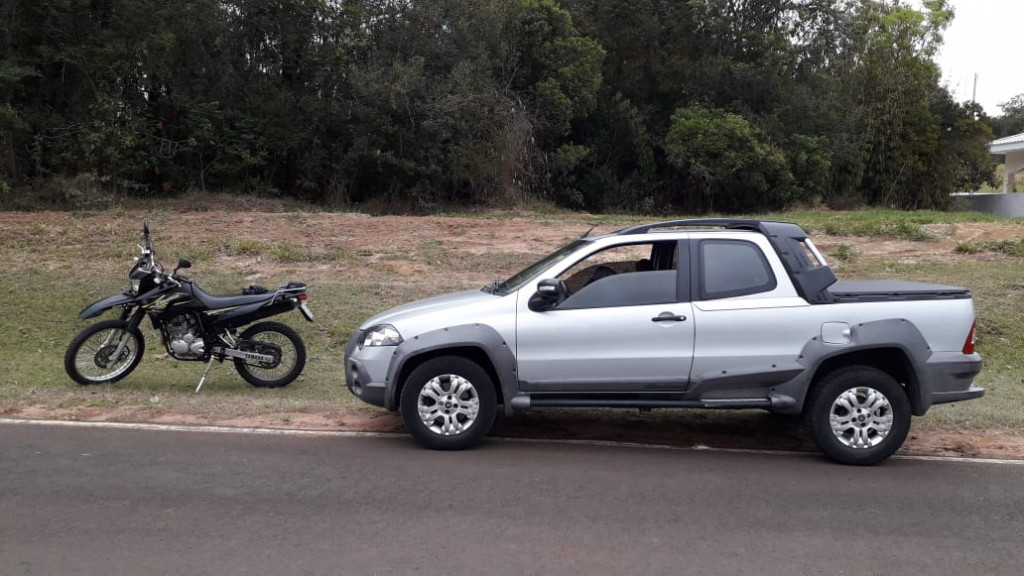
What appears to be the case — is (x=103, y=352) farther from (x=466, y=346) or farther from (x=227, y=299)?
(x=466, y=346)

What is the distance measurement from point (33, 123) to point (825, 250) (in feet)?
59.6

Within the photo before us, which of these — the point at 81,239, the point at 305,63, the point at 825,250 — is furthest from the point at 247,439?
the point at 305,63

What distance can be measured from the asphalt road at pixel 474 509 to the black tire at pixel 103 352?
209cm

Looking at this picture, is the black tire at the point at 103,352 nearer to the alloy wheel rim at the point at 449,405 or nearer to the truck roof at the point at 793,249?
the alloy wheel rim at the point at 449,405

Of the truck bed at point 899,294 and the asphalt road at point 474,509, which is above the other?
the truck bed at point 899,294

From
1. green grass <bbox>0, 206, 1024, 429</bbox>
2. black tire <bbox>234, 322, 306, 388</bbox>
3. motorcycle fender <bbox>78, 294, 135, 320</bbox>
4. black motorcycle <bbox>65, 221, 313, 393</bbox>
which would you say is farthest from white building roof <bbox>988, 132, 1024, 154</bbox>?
motorcycle fender <bbox>78, 294, 135, 320</bbox>

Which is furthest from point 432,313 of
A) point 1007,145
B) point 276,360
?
point 1007,145

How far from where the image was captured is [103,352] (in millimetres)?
9898

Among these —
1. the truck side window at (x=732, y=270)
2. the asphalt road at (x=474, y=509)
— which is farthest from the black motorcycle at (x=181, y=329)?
the truck side window at (x=732, y=270)

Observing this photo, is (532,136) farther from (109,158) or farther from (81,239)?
(81,239)

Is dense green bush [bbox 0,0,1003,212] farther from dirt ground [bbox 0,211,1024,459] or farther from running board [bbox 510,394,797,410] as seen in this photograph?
running board [bbox 510,394,797,410]

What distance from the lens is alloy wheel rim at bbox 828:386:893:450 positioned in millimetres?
7316

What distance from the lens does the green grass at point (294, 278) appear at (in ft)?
30.7

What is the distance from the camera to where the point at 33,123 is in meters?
22.2
